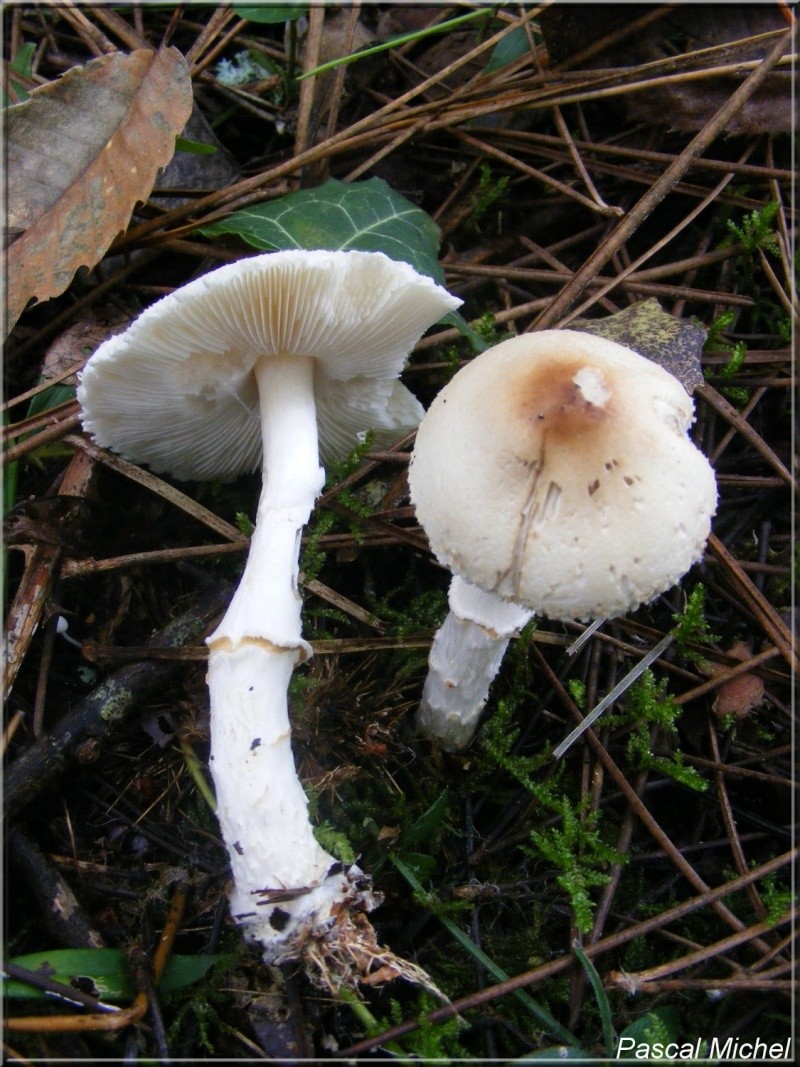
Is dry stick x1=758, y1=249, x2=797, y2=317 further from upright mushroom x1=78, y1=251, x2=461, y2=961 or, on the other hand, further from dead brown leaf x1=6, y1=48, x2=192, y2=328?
dead brown leaf x1=6, y1=48, x2=192, y2=328

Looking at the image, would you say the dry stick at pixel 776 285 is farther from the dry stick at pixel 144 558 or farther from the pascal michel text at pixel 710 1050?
the pascal michel text at pixel 710 1050

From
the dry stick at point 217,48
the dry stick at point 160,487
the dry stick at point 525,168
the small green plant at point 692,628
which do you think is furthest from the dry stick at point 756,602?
the dry stick at point 217,48

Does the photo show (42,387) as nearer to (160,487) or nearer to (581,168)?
(160,487)

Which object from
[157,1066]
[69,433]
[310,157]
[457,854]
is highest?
[310,157]

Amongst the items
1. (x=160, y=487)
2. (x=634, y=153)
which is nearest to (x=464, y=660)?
(x=160, y=487)

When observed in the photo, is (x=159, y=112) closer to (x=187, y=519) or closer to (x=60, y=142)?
(x=60, y=142)

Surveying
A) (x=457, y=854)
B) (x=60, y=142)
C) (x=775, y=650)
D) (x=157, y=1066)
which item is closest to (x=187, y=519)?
(x=60, y=142)

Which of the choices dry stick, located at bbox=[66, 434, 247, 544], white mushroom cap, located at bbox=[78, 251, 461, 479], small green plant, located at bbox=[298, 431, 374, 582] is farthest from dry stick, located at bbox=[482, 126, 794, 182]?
dry stick, located at bbox=[66, 434, 247, 544]
